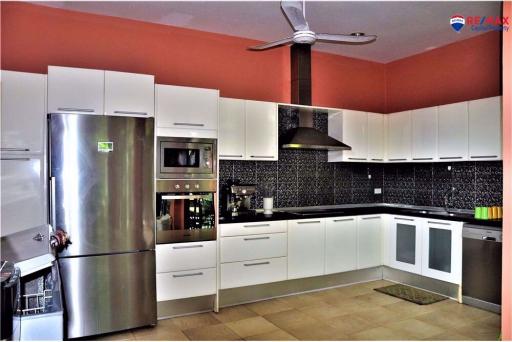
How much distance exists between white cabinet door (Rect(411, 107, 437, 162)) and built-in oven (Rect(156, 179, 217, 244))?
263 centimetres

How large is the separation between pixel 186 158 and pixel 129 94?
756mm

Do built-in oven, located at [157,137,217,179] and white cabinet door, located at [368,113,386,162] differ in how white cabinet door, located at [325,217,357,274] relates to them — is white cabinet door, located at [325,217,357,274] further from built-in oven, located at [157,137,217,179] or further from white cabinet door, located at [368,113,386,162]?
built-in oven, located at [157,137,217,179]

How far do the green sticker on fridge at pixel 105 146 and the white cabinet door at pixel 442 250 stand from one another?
11.0ft

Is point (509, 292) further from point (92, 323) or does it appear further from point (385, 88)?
point (385, 88)

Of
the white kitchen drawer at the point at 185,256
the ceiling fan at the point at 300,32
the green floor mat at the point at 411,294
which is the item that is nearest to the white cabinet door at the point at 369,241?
the green floor mat at the point at 411,294

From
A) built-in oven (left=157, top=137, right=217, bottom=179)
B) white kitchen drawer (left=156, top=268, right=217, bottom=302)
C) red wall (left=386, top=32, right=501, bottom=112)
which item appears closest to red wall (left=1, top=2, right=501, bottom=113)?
red wall (left=386, top=32, right=501, bottom=112)

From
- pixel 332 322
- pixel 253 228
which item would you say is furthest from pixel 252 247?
pixel 332 322

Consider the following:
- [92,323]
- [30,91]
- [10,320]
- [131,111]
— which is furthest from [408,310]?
[30,91]

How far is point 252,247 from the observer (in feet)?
13.3

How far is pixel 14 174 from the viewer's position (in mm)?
3135

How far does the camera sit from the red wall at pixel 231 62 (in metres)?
3.73

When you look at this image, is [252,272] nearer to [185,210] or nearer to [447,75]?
[185,210]

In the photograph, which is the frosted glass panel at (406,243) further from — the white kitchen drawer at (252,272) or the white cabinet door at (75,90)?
the white cabinet door at (75,90)

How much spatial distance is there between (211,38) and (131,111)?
5.05 feet
